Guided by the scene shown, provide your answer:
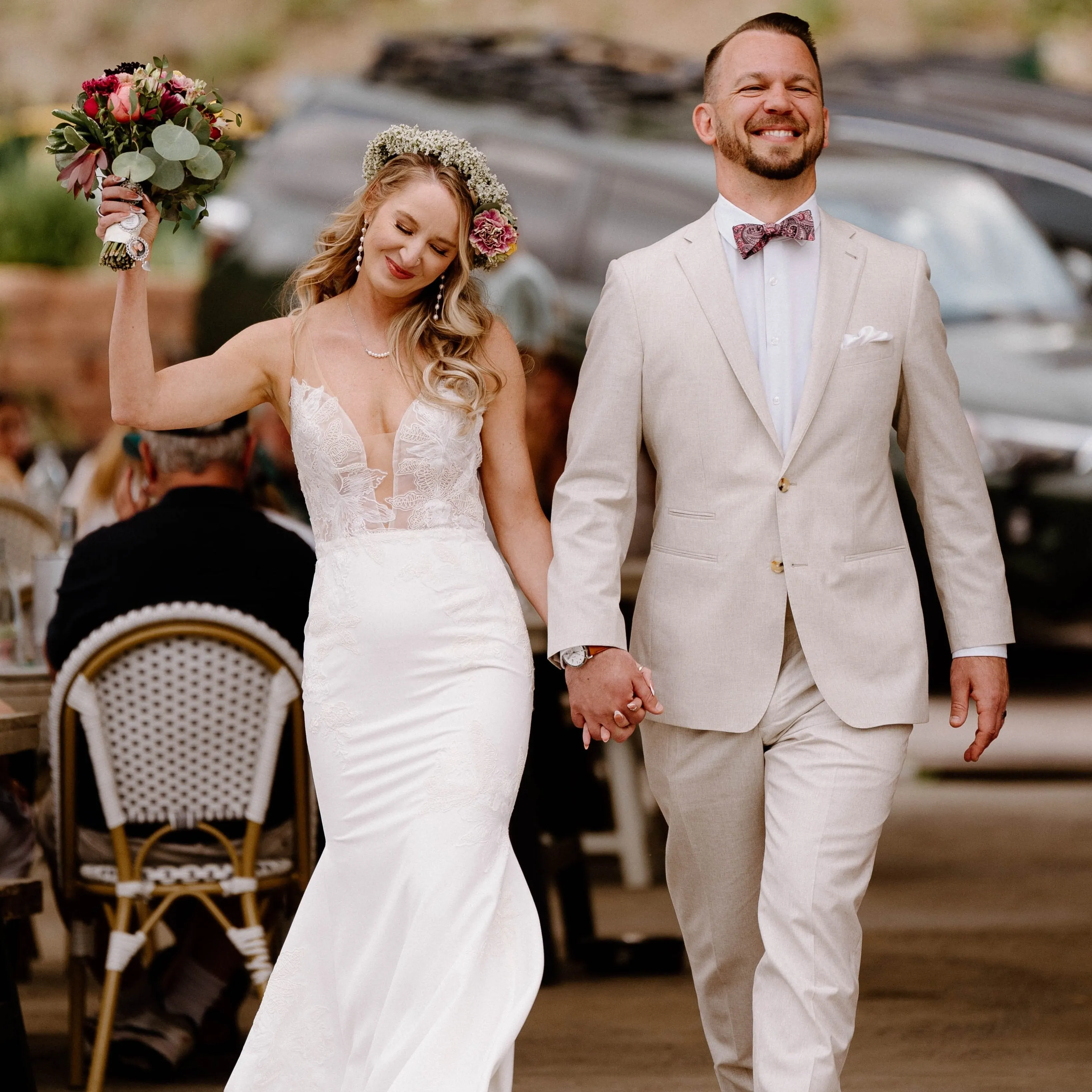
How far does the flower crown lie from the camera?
3.35 m

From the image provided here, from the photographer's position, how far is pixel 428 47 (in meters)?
12.1

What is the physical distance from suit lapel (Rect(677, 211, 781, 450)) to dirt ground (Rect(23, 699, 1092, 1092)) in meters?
1.64

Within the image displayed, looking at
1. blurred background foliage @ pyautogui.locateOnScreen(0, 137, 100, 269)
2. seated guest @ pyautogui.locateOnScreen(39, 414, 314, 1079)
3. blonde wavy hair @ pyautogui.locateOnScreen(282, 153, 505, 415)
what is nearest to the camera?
blonde wavy hair @ pyautogui.locateOnScreen(282, 153, 505, 415)

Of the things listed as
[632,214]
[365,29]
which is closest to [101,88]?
[632,214]

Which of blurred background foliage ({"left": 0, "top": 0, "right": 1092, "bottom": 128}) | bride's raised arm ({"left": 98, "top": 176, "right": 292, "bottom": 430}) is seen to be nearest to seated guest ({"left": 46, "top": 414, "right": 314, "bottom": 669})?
bride's raised arm ({"left": 98, "top": 176, "right": 292, "bottom": 430})

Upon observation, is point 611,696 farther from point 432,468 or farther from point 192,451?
point 192,451

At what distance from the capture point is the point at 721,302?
3162 millimetres

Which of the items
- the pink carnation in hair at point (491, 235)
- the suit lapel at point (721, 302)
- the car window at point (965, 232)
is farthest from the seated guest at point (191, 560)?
the car window at point (965, 232)

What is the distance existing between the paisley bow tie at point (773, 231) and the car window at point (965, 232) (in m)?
6.59

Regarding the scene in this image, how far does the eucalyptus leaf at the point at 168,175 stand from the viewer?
311 cm

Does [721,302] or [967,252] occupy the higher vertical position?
[721,302]

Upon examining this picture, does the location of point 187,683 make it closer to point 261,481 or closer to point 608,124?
point 261,481

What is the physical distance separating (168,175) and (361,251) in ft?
1.39

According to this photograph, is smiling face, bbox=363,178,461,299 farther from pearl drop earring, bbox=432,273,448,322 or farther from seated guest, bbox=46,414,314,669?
seated guest, bbox=46,414,314,669
